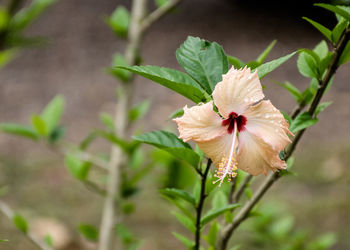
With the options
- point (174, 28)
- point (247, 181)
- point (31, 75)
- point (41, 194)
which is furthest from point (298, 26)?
point (247, 181)

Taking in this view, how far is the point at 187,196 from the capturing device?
25.2 inches

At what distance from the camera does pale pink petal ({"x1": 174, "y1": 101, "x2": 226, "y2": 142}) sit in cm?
49

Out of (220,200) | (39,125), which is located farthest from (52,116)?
(220,200)

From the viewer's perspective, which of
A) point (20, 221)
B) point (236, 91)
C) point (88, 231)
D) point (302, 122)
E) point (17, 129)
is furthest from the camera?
point (17, 129)

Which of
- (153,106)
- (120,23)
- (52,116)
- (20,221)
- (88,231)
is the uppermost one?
(120,23)

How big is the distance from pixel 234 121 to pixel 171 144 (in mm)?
93

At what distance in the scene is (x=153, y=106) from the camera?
382 centimetres

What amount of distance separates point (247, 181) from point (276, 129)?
11.1 inches

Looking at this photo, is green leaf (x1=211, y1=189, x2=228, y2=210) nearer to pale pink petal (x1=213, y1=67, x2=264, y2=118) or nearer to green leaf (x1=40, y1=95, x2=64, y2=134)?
pale pink petal (x1=213, y1=67, x2=264, y2=118)

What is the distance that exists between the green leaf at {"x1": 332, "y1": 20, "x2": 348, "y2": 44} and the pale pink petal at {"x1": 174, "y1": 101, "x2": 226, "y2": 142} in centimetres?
20

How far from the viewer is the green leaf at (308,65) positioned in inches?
24.6

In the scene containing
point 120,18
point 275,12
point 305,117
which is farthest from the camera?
point 275,12

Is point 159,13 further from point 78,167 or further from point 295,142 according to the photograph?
point 295,142

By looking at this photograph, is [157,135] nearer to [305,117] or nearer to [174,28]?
[305,117]
